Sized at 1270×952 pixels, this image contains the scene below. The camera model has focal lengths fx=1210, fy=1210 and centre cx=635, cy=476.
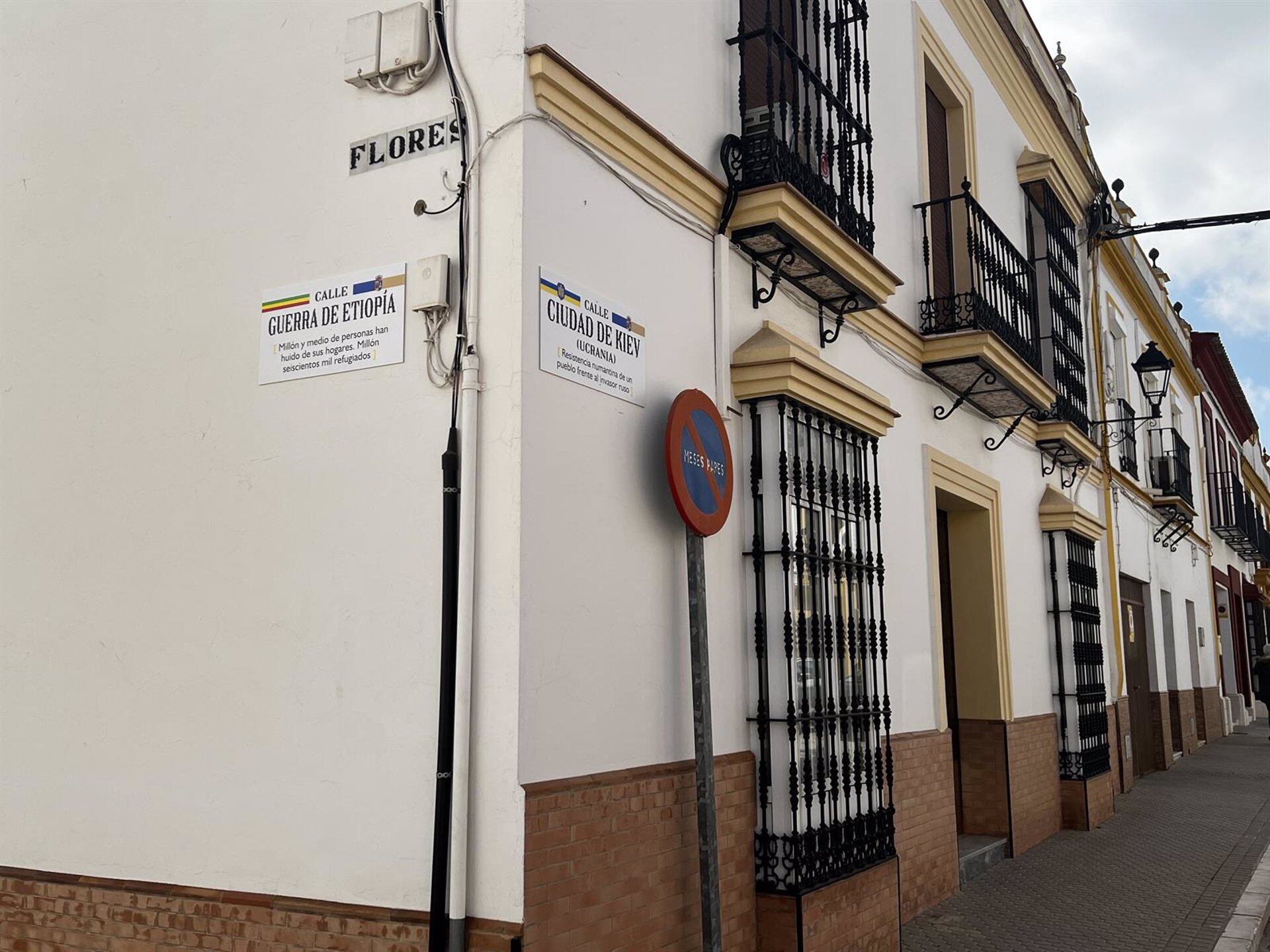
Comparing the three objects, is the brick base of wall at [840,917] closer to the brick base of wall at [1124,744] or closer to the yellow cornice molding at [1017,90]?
the yellow cornice molding at [1017,90]

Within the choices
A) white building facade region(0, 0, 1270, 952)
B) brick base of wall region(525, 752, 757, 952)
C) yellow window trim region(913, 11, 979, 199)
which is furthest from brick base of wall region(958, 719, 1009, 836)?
brick base of wall region(525, 752, 757, 952)

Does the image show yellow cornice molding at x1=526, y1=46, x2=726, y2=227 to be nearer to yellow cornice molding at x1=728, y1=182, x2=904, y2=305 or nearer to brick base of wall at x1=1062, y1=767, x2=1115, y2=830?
yellow cornice molding at x1=728, y1=182, x2=904, y2=305

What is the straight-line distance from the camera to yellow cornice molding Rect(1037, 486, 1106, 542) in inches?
429

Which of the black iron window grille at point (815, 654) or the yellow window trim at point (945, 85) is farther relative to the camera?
the yellow window trim at point (945, 85)

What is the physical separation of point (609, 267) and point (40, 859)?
10.7 feet

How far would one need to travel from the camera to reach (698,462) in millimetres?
4875

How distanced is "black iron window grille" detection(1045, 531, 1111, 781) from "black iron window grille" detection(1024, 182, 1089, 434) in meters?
1.35

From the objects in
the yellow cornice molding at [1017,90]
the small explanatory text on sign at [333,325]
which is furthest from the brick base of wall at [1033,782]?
the small explanatory text on sign at [333,325]

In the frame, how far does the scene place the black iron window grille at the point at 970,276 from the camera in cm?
831

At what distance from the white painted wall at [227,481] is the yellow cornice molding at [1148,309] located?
12.1 metres

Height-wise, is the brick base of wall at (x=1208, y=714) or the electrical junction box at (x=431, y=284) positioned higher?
the electrical junction box at (x=431, y=284)

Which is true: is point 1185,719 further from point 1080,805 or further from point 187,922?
point 187,922

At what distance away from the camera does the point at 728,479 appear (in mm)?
5094

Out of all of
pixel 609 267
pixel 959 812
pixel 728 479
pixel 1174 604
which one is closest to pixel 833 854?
pixel 728 479
